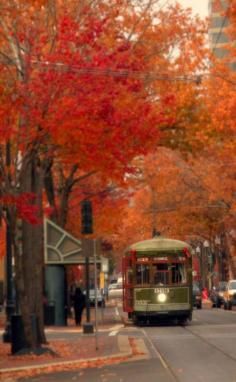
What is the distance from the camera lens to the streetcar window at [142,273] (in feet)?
124

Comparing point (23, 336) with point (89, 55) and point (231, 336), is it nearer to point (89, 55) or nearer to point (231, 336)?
point (89, 55)

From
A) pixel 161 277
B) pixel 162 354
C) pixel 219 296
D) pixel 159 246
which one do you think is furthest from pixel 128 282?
pixel 219 296

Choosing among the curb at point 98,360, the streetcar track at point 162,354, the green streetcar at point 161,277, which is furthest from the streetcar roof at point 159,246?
the curb at point 98,360

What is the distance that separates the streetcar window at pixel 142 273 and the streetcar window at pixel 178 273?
3.20 feet

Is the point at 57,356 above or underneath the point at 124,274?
underneath

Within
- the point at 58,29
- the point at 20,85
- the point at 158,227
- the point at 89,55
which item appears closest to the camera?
the point at 20,85

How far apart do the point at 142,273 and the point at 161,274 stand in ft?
2.47

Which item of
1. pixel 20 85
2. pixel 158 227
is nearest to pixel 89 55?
pixel 20 85

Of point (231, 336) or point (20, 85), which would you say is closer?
point (20, 85)

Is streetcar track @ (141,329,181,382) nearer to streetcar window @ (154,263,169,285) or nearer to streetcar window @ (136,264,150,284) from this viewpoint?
streetcar window @ (154,263,169,285)

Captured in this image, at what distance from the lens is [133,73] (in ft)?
97.4

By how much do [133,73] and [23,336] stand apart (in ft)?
34.2

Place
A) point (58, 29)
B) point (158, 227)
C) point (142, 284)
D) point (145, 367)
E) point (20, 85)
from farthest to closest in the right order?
1. point (158, 227)
2. point (142, 284)
3. point (58, 29)
4. point (20, 85)
5. point (145, 367)

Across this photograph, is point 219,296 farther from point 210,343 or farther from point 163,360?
point 163,360
